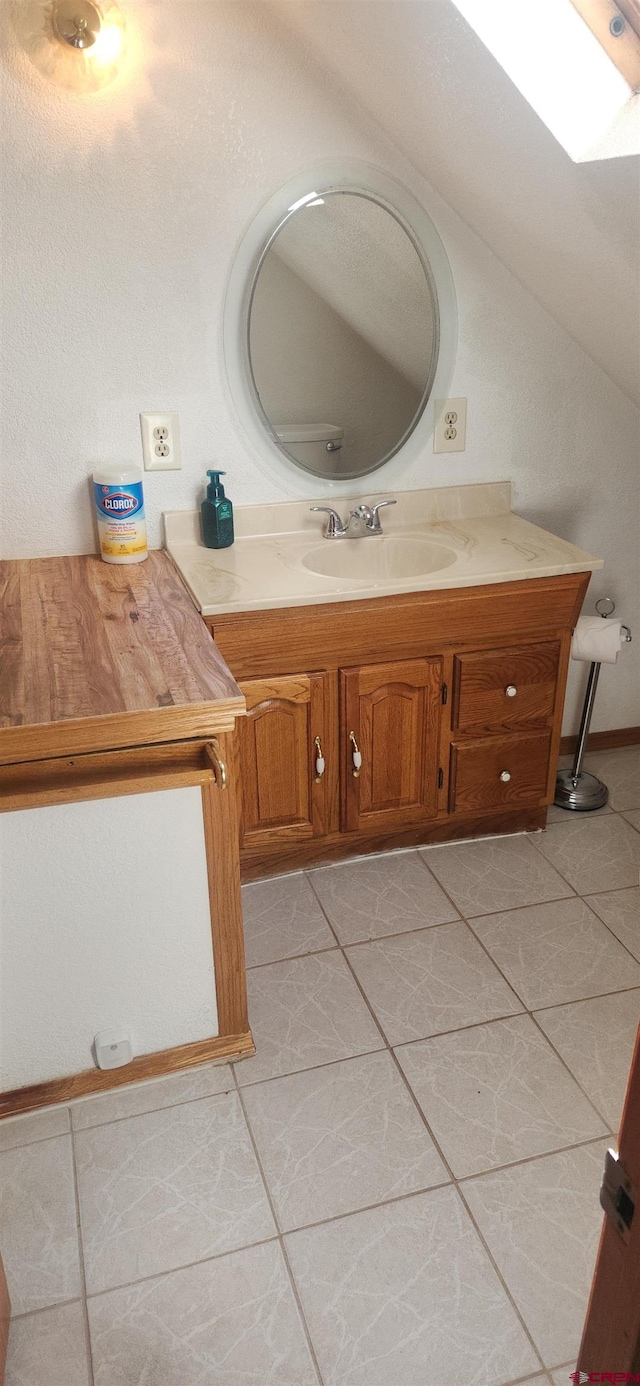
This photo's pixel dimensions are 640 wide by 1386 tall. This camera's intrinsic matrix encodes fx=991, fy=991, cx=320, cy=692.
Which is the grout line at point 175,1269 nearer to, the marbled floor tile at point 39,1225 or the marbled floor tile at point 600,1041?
the marbled floor tile at point 39,1225

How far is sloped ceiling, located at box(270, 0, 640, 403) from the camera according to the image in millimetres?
1584

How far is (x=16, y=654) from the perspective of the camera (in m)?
1.67

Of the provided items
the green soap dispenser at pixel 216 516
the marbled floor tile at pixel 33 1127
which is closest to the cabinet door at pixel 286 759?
the green soap dispenser at pixel 216 516

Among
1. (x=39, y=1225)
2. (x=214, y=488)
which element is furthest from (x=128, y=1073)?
(x=214, y=488)

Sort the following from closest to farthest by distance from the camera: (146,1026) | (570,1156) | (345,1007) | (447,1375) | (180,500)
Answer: (447,1375) < (570,1156) < (146,1026) < (345,1007) < (180,500)

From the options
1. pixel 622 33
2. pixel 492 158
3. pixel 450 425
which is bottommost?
pixel 450 425

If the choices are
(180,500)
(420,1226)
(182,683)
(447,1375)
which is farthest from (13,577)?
(447,1375)

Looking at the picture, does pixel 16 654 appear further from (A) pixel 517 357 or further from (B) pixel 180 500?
(A) pixel 517 357

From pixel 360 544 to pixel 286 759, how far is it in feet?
1.80

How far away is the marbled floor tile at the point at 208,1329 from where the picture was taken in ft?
4.28

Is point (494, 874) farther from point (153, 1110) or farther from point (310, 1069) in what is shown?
point (153, 1110)

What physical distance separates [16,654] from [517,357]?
140 centimetres

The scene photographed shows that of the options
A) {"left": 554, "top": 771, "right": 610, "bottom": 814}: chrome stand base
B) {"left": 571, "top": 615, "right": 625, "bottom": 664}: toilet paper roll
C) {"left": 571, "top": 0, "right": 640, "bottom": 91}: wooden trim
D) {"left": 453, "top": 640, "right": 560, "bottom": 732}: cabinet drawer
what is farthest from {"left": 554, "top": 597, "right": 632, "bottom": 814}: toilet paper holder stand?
{"left": 571, "top": 0, "right": 640, "bottom": 91}: wooden trim

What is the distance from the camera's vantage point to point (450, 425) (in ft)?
7.76
